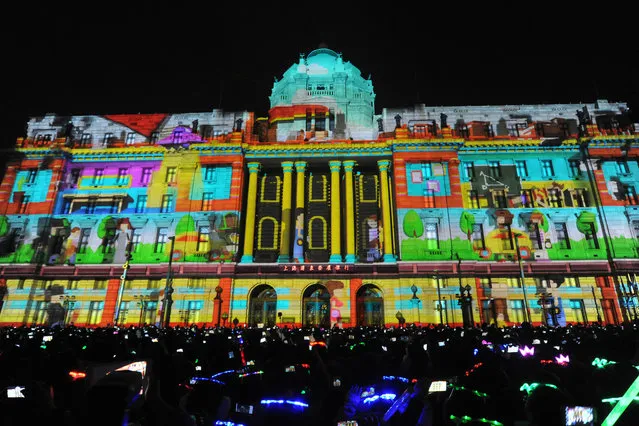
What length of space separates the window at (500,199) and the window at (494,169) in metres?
2.00

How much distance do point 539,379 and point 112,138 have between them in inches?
1991

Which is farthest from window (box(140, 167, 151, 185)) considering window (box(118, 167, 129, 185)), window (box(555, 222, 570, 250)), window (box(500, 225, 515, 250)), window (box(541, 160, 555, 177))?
window (box(555, 222, 570, 250))

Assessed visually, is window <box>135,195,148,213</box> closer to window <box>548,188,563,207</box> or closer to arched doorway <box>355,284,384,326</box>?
arched doorway <box>355,284,384,326</box>

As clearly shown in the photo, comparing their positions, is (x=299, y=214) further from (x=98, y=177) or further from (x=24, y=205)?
(x=24, y=205)

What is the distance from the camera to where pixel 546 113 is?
45.4 metres

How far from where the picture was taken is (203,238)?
136 feet

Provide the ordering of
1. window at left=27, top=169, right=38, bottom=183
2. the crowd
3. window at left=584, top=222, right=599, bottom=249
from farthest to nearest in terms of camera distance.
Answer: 1. window at left=27, top=169, right=38, bottom=183
2. window at left=584, top=222, right=599, bottom=249
3. the crowd

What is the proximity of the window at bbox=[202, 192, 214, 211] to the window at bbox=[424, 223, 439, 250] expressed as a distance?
23.3 metres

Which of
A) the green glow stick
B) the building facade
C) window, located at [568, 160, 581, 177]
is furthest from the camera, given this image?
window, located at [568, 160, 581, 177]

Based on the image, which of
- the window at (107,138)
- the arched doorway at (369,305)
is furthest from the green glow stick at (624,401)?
the window at (107,138)

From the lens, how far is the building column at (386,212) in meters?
40.2

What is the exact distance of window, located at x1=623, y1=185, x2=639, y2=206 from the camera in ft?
134

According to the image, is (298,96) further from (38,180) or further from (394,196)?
(38,180)

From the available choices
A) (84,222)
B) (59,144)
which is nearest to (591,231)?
(84,222)
